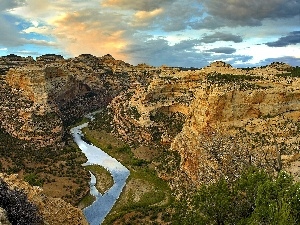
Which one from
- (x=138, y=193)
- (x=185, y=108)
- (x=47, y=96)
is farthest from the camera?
(x=47, y=96)

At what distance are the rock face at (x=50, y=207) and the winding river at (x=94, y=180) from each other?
2632cm

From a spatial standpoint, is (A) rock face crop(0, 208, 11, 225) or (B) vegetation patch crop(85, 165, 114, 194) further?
(B) vegetation patch crop(85, 165, 114, 194)

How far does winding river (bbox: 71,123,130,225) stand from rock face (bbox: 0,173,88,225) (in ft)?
86.3

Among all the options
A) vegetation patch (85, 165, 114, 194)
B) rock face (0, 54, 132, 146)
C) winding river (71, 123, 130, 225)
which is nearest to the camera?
winding river (71, 123, 130, 225)

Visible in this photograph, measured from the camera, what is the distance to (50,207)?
25.7 metres

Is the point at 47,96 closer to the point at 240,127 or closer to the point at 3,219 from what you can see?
the point at 240,127

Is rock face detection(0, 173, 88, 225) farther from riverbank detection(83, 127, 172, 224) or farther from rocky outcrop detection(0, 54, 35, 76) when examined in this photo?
rocky outcrop detection(0, 54, 35, 76)

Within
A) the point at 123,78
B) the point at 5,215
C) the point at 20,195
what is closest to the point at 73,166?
the point at 20,195

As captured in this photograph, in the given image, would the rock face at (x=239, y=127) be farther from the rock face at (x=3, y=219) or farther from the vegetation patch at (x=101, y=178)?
the rock face at (x=3, y=219)

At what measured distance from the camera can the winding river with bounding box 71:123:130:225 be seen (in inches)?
2186

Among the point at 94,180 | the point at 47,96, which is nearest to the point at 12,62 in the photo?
the point at 47,96

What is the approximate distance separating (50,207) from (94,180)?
144ft

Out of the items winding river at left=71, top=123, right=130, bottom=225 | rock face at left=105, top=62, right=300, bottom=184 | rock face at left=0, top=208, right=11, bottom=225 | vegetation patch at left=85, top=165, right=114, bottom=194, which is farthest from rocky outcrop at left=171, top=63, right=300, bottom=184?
rock face at left=0, top=208, right=11, bottom=225

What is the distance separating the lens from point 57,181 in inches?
2532
